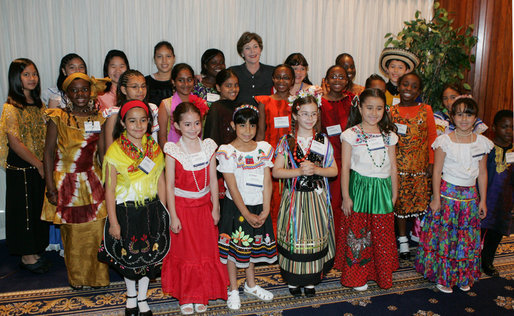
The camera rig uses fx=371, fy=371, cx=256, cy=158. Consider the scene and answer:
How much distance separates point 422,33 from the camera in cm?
473

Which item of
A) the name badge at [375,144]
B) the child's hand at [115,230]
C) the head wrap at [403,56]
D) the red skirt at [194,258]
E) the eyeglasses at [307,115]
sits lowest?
the red skirt at [194,258]

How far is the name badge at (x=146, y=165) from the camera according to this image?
259 cm

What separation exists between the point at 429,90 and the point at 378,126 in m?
2.16

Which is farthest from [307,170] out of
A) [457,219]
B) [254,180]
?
[457,219]

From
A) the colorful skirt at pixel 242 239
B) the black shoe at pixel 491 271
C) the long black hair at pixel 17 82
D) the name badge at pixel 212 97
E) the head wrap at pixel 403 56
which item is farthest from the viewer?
the head wrap at pixel 403 56

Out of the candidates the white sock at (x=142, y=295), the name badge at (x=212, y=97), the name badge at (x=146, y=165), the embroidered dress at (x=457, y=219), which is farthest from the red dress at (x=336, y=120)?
the white sock at (x=142, y=295)

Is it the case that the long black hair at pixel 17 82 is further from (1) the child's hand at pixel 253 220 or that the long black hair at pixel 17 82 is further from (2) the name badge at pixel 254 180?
(1) the child's hand at pixel 253 220

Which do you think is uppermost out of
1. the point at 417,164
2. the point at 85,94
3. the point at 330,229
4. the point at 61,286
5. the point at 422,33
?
the point at 422,33

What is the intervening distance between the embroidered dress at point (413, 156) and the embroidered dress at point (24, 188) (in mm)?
3393

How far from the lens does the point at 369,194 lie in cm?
298

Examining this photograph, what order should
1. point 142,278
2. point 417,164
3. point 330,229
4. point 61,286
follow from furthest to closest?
point 417,164
point 61,286
point 330,229
point 142,278

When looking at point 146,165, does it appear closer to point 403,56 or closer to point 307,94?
point 307,94

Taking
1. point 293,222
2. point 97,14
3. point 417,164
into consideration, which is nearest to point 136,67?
point 97,14

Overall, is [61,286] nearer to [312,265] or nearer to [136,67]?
[312,265]
